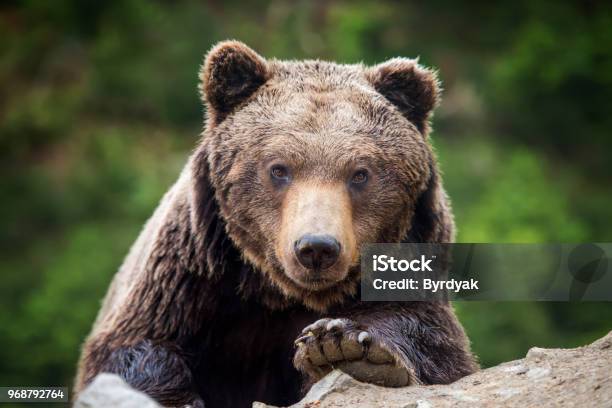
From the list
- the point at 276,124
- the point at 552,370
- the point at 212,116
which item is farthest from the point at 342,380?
the point at 212,116

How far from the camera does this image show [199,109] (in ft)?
72.5

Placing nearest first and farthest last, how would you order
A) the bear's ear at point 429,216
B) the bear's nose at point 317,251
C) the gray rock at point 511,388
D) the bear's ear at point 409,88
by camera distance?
1. the gray rock at point 511,388
2. the bear's nose at point 317,251
3. the bear's ear at point 429,216
4. the bear's ear at point 409,88

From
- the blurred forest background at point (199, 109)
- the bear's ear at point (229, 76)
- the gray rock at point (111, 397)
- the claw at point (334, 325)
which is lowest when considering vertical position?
the gray rock at point (111, 397)

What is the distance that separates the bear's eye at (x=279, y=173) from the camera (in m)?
5.34

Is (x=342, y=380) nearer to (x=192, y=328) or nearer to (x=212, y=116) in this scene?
(x=192, y=328)

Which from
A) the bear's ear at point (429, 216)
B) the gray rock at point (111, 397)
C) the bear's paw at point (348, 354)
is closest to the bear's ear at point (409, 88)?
the bear's ear at point (429, 216)

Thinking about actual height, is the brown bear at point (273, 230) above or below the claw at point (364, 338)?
above

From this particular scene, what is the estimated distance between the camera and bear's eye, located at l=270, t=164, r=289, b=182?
5.34 m

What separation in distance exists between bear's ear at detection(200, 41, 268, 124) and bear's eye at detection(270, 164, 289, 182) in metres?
0.58

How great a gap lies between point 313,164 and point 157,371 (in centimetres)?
130

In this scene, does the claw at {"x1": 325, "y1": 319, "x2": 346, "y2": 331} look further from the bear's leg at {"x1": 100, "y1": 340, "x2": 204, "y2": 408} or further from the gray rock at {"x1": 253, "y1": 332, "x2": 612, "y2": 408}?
the bear's leg at {"x1": 100, "y1": 340, "x2": 204, "y2": 408}

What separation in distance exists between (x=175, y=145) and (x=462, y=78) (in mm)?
6225

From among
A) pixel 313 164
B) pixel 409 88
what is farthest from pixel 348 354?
pixel 409 88

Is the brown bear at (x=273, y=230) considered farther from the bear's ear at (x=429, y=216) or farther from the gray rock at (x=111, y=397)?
the gray rock at (x=111, y=397)
